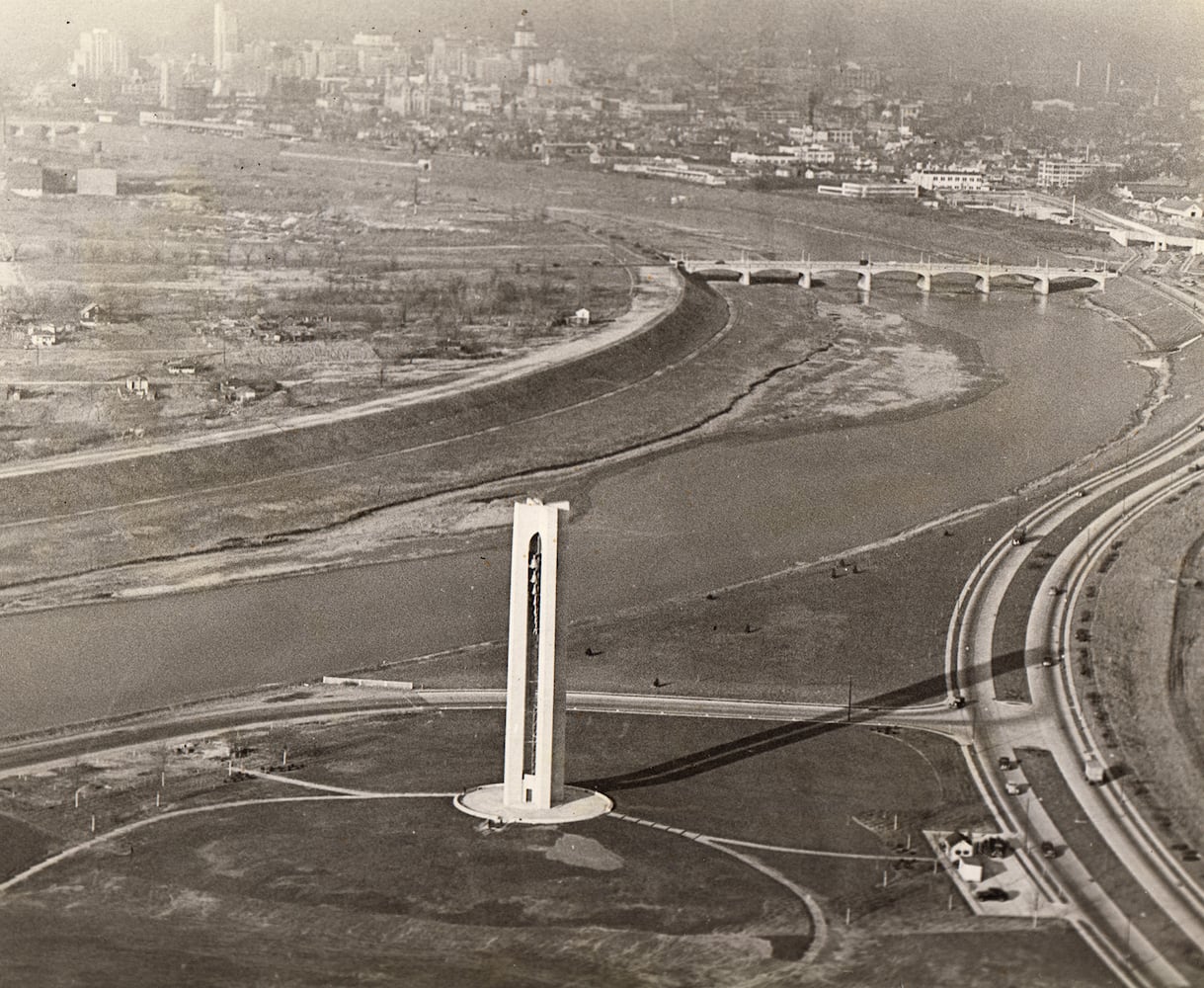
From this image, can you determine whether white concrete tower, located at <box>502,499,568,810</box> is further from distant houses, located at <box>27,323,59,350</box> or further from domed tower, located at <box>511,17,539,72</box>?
domed tower, located at <box>511,17,539,72</box>

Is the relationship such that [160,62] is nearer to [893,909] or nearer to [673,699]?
[673,699]

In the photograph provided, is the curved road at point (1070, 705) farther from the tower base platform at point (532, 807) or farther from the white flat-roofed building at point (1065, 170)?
the white flat-roofed building at point (1065, 170)

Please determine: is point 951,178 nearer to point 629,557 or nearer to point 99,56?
point 99,56

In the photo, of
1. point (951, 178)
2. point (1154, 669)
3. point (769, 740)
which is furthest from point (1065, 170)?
point (769, 740)

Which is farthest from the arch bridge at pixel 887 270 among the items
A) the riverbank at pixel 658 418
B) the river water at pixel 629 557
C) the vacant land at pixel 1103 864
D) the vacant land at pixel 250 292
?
the vacant land at pixel 1103 864

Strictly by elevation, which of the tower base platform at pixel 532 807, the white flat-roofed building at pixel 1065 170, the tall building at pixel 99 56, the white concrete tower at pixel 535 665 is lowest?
the tower base platform at pixel 532 807

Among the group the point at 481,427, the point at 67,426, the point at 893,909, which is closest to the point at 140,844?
the point at 893,909
